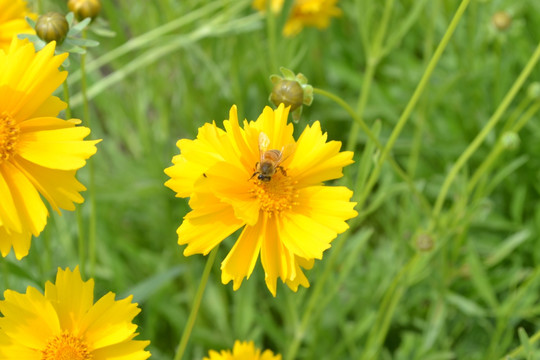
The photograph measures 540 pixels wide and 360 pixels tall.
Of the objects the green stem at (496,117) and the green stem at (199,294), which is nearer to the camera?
the green stem at (199,294)

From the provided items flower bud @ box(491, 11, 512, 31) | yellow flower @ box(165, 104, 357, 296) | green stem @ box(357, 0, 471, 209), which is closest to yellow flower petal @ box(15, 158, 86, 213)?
yellow flower @ box(165, 104, 357, 296)

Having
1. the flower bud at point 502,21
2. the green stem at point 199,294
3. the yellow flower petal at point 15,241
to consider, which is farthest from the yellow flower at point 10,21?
the flower bud at point 502,21

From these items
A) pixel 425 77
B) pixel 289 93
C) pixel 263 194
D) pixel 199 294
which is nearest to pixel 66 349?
pixel 199 294

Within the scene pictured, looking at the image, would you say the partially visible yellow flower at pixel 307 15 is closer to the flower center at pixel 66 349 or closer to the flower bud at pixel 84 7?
the flower bud at pixel 84 7

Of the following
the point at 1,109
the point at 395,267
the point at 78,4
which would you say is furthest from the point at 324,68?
the point at 1,109

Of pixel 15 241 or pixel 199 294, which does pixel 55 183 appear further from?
pixel 199 294
